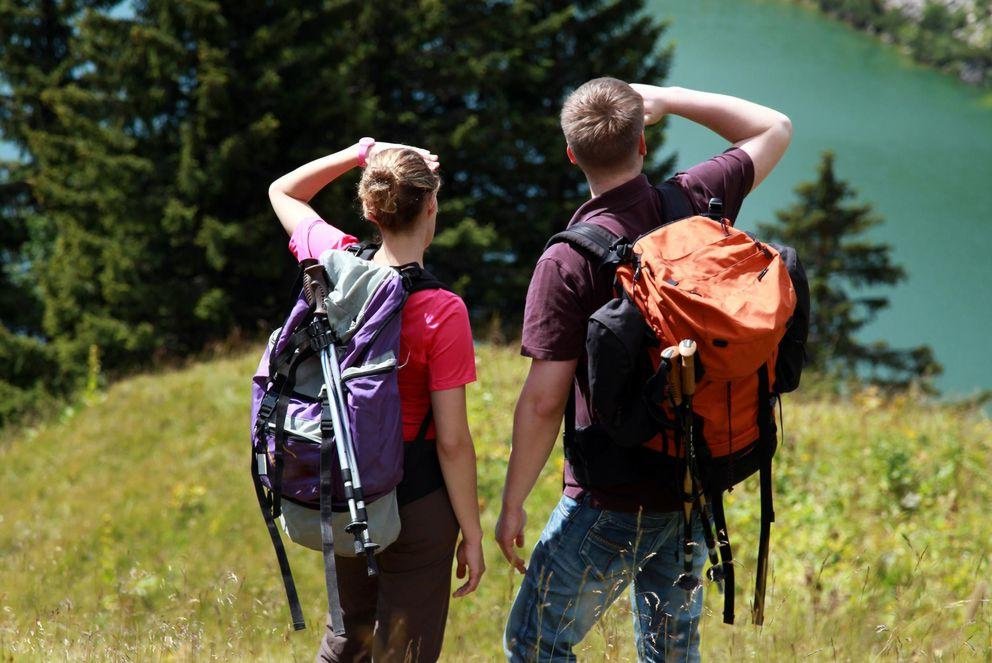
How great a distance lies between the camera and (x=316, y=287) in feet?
7.86

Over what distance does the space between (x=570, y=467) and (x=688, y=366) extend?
563 millimetres

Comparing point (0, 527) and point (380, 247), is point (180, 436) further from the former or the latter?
point (380, 247)

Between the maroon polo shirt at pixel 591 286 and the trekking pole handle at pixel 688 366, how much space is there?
1.07ft

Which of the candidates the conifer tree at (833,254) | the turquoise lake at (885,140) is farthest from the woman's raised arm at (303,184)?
the turquoise lake at (885,140)

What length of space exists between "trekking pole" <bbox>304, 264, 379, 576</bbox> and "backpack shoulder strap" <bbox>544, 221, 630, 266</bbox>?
631mm

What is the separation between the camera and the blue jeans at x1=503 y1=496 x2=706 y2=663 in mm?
2537

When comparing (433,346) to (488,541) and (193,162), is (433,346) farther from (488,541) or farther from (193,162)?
(193,162)

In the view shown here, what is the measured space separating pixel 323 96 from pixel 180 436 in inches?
313

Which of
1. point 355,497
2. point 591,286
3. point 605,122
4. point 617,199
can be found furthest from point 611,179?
point 355,497

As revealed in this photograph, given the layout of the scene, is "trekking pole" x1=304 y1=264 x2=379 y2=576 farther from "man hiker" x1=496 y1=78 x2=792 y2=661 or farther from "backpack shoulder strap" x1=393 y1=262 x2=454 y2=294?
"man hiker" x1=496 y1=78 x2=792 y2=661

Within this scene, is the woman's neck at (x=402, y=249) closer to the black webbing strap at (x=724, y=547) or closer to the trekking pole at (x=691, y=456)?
the trekking pole at (x=691, y=456)

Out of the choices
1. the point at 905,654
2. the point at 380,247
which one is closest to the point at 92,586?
the point at 380,247

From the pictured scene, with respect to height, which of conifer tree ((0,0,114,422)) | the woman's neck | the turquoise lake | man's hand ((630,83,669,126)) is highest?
man's hand ((630,83,669,126))

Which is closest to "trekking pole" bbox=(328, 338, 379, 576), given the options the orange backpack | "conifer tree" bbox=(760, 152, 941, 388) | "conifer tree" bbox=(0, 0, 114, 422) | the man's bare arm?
the man's bare arm
